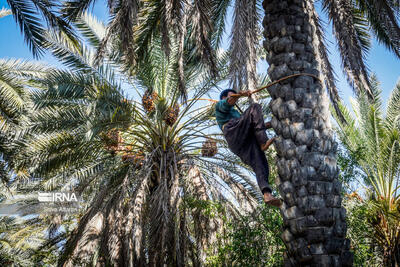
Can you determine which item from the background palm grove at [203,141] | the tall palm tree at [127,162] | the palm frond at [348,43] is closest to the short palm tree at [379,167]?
the background palm grove at [203,141]

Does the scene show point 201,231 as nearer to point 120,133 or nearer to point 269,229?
point 269,229

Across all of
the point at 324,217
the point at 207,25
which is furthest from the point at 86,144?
the point at 324,217

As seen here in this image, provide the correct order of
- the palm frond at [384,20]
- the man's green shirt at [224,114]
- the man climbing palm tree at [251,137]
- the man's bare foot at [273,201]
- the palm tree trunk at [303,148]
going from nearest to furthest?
the palm tree trunk at [303,148]
the man's bare foot at [273,201]
the man climbing palm tree at [251,137]
the man's green shirt at [224,114]
the palm frond at [384,20]

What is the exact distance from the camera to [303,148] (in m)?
3.86

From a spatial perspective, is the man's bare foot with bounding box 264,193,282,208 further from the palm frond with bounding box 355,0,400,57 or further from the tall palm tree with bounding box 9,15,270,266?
the palm frond with bounding box 355,0,400,57

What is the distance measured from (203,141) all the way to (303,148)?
18.5 ft

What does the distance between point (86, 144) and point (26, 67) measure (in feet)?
22.0

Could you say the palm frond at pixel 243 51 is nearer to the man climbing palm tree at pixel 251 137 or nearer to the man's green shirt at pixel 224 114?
the man's green shirt at pixel 224 114

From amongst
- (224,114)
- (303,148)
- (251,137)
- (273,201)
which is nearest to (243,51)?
(224,114)

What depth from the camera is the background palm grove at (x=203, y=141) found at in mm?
3975

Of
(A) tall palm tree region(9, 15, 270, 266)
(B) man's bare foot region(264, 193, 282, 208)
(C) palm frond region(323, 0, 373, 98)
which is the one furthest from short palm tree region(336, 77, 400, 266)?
(B) man's bare foot region(264, 193, 282, 208)

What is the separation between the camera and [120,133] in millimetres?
9477

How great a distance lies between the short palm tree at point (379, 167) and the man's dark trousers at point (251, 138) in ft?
12.4

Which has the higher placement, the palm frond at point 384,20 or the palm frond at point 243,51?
the palm frond at point 384,20
